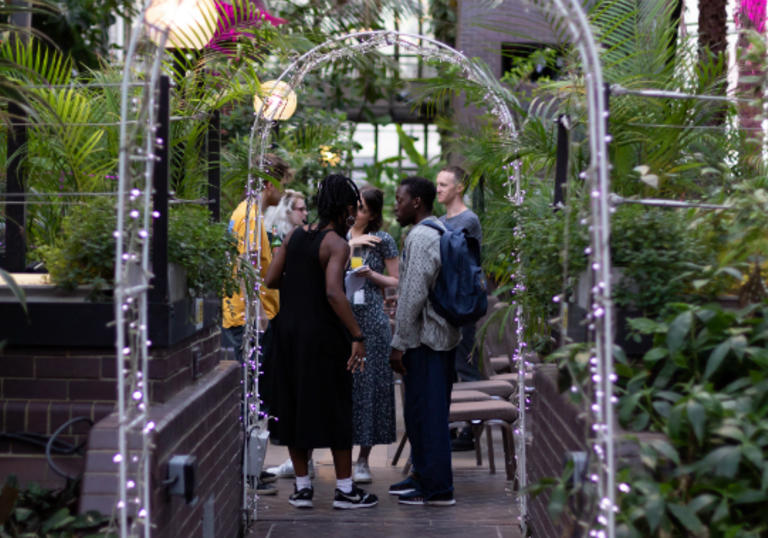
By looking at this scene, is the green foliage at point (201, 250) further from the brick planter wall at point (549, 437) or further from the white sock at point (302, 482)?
the brick planter wall at point (549, 437)

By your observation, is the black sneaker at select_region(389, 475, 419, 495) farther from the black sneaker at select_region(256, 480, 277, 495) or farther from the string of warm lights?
the string of warm lights

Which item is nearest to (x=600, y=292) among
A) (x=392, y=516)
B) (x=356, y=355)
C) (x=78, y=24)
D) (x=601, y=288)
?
(x=601, y=288)

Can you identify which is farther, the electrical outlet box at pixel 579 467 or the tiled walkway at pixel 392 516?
the tiled walkway at pixel 392 516

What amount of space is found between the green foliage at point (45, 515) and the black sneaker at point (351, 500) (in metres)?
2.64

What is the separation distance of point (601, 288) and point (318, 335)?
2.82m

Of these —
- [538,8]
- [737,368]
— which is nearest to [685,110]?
[538,8]

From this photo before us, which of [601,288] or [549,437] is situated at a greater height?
[601,288]

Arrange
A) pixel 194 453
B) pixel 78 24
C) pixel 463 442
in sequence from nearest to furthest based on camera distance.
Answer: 1. pixel 194 453
2. pixel 463 442
3. pixel 78 24

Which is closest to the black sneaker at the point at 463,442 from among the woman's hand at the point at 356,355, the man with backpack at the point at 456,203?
the man with backpack at the point at 456,203

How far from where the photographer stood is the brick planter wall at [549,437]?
3707 mm

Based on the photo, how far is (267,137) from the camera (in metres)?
6.05

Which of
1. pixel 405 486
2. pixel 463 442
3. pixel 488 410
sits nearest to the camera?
pixel 405 486

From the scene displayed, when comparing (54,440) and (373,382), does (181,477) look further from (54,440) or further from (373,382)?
(373,382)

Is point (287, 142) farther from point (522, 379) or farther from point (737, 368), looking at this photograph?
point (737, 368)
